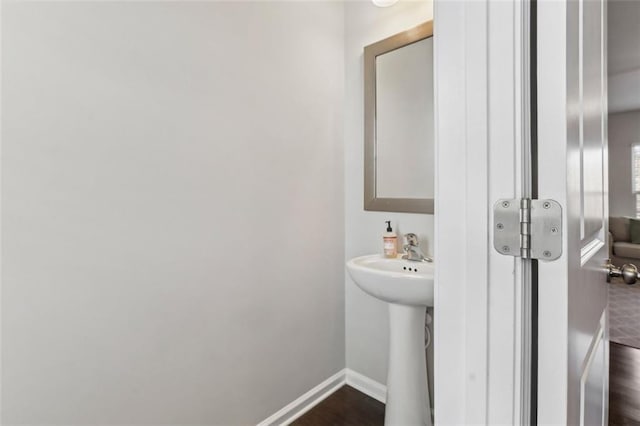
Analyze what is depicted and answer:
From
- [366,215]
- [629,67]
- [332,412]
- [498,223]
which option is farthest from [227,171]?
[629,67]

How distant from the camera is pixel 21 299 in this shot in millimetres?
867

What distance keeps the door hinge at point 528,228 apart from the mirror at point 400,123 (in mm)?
1076

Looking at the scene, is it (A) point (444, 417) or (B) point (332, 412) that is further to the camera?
(B) point (332, 412)

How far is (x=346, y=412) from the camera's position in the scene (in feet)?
5.38

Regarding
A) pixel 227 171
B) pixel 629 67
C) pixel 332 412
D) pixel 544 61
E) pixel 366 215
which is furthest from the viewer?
pixel 629 67

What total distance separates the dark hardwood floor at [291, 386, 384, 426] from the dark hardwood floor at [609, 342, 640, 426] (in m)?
1.06

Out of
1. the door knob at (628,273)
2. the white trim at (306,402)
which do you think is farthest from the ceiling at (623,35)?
the white trim at (306,402)

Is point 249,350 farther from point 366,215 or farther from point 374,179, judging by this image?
point 374,179

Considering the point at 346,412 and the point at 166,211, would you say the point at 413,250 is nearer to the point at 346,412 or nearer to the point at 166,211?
the point at 346,412

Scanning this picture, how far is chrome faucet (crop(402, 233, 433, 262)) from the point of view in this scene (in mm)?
1526

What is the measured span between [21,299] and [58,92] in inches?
22.8

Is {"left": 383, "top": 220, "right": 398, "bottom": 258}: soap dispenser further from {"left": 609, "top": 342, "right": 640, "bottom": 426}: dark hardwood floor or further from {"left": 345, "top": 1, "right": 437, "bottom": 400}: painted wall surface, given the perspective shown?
{"left": 609, "top": 342, "right": 640, "bottom": 426}: dark hardwood floor

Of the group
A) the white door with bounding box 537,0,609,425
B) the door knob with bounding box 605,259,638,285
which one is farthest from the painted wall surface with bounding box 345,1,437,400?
the white door with bounding box 537,0,609,425

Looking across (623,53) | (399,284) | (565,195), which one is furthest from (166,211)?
(623,53)
